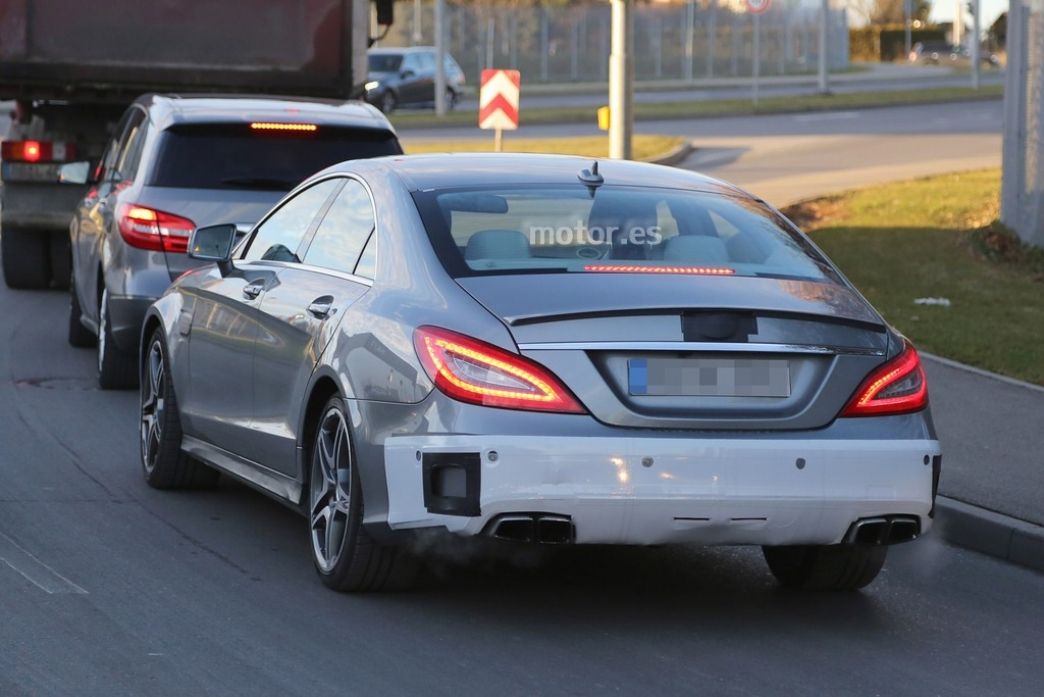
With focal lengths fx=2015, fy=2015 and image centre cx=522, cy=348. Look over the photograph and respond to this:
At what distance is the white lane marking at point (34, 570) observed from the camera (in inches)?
269

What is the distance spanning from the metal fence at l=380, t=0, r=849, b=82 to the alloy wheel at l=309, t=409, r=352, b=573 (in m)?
56.9

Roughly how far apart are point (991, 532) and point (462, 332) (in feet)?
9.38

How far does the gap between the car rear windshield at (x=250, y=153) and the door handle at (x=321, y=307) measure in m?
4.17

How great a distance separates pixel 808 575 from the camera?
23.2ft

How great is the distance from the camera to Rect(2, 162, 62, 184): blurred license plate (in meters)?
16.8

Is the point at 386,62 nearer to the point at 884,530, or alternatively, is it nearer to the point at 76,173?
the point at 76,173

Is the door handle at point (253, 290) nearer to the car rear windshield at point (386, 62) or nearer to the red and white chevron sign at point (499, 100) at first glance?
the red and white chevron sign at point (499, 100)

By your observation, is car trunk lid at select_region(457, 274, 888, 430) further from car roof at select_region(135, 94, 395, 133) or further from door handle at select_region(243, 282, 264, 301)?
car roof at select_region(135, 94, 395, 133)

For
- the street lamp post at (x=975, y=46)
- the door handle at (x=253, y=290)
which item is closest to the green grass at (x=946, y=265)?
the door handle at (x=253, y=290)

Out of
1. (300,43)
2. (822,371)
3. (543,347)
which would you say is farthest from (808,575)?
(300,43)

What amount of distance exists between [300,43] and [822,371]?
38.6 feet

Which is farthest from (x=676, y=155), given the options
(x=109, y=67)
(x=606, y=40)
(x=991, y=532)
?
(x=606, y=40)

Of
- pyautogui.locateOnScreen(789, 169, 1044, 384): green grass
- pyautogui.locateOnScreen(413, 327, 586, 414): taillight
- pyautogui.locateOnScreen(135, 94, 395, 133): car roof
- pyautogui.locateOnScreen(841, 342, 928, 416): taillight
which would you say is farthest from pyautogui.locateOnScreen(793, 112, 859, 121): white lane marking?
pyautogui.locateOnScreen(413, 327, 586, 414): taillight

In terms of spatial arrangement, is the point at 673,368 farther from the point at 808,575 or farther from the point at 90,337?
the point at 90,337
